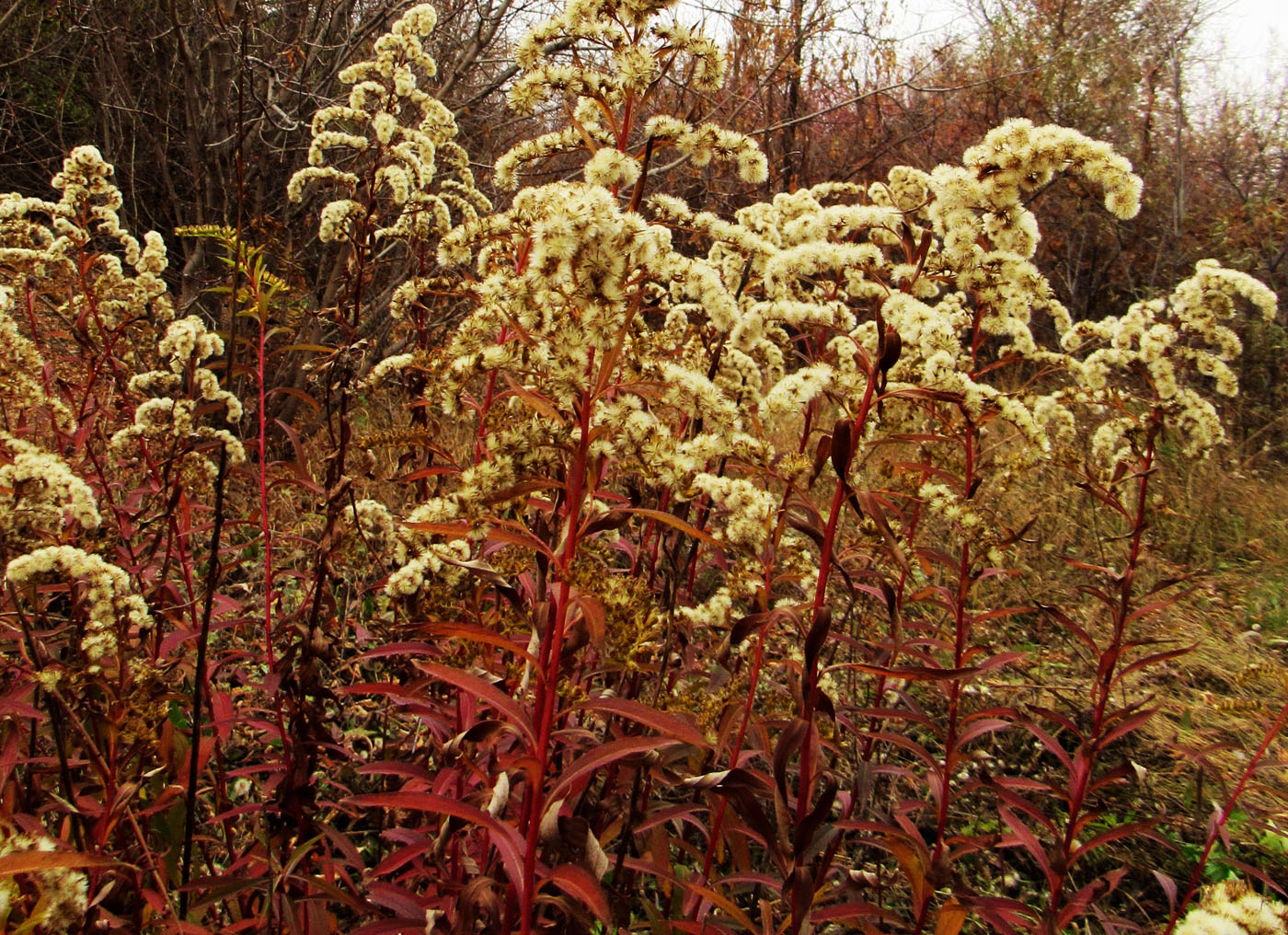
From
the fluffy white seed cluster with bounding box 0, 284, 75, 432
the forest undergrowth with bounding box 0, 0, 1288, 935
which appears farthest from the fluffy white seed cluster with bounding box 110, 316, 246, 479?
the fluffy white seed cluster with bounding box 0, 284, 75, 432

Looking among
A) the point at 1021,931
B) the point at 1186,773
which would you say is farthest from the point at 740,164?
the point at 1186,773

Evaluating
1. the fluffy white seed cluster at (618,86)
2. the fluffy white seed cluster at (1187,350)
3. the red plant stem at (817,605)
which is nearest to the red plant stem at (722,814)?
the red plant stem at (817,605)

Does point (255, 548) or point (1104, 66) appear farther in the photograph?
point (1104, 66)

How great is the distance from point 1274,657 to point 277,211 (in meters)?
7.17

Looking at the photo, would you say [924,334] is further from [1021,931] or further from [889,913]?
[1021,931]

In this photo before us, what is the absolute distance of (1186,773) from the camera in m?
3.44

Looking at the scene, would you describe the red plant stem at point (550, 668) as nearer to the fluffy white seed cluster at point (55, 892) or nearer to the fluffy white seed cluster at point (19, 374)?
the fluffy white seed cluster at point (55, 892)

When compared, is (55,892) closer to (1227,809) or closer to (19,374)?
(19,374)

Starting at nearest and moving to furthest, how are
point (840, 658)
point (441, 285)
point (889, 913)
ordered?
point (889, 913) → point (441, 285) → point (840, 658)

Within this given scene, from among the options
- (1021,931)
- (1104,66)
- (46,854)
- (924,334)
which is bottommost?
(1021,931)

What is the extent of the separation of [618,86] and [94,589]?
1312mm

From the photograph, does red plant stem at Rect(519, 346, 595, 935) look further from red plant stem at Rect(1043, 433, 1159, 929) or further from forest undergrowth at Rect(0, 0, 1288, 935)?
red plant stem at Rect(1043, 433, 1159, 929)

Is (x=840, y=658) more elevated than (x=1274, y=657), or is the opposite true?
(x=840, y=658)

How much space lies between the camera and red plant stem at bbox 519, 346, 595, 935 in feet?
4.25
